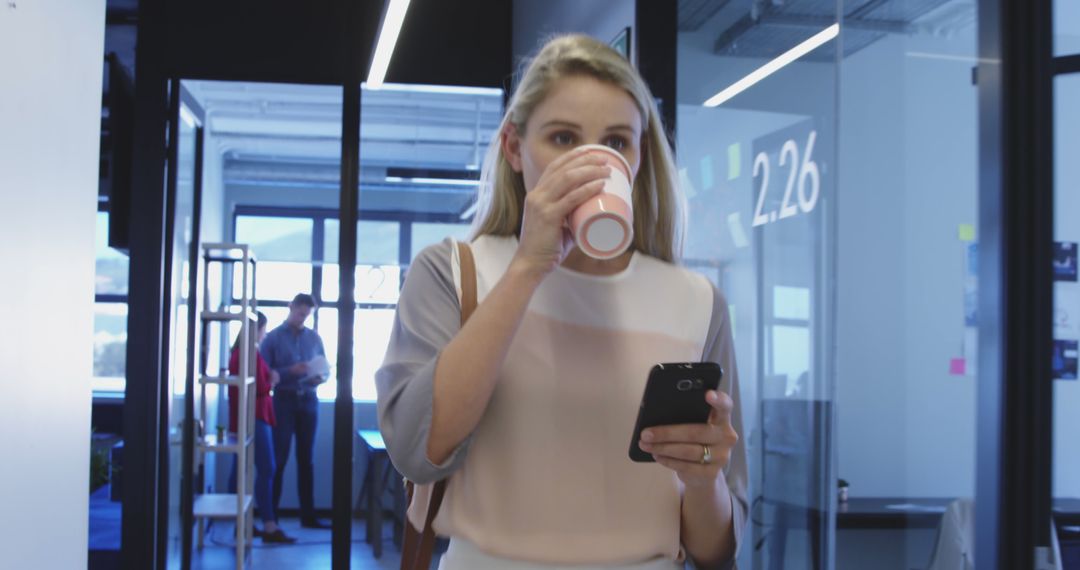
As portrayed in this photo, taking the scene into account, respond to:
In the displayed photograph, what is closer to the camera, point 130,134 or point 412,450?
point 412,450

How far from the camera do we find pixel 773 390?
3115 mm

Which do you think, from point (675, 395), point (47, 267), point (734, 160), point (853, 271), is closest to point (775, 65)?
point (734, 160)

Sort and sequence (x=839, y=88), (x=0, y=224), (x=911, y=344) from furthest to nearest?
1. (x=911, y=344)
2. (x=839, y=88)
3. (x=0, y=224)

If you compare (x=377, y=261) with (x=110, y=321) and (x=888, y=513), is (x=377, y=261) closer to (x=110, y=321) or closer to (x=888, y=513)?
(x=888, y=513)

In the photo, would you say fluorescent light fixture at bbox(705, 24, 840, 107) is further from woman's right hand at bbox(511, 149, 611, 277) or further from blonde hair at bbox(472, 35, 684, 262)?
woman's right hand at bbox(511, 149, 611, 277)

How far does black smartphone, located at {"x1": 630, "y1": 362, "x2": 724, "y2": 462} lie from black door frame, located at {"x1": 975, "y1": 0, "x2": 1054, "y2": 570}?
1.61 meters

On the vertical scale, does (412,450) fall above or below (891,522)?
above

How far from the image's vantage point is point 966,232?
9.64ft

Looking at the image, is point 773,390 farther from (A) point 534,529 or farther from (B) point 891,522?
(A) point 534,529

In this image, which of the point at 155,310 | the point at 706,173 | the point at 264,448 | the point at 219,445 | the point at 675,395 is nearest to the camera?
the point at 675,395

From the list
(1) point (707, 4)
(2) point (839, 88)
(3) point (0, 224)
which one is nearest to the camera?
(3) point (0, 224)

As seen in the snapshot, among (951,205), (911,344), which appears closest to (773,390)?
(911,344)

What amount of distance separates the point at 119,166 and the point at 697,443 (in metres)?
4.98

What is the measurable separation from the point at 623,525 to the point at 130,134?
500 cm
